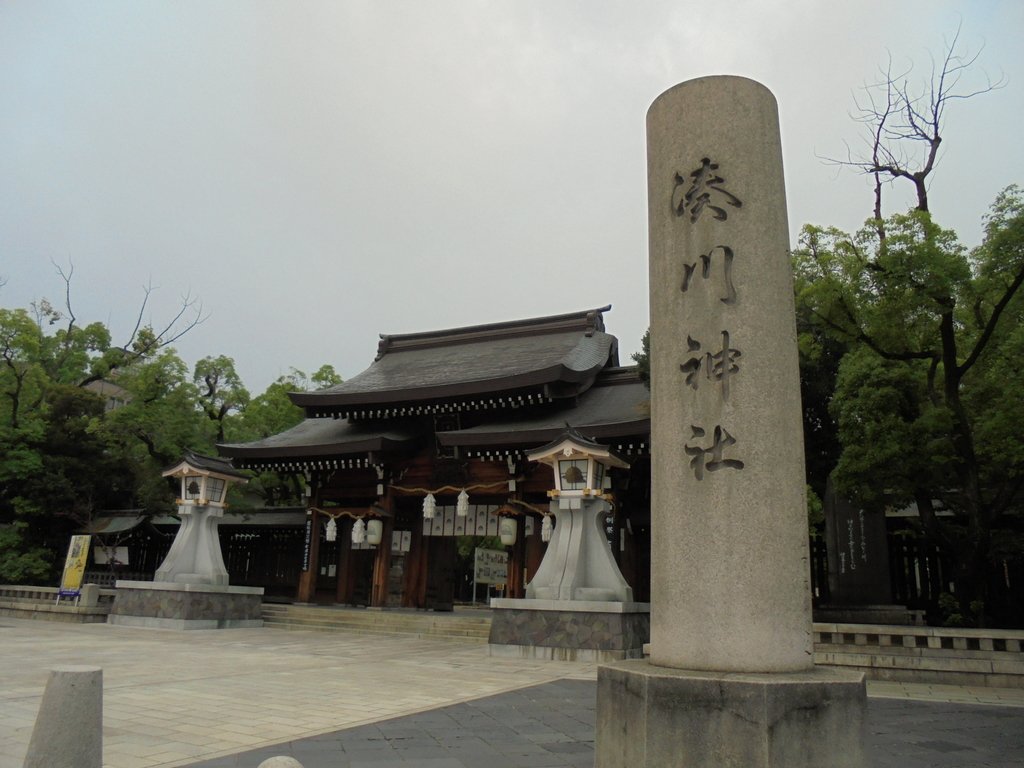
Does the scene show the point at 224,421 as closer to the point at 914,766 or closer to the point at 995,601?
the point at 995,601

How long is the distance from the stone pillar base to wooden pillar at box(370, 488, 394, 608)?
Answer: 626 inches

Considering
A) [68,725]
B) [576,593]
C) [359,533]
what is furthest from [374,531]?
[68,725]

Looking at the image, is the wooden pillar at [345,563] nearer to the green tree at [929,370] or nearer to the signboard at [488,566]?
the signboard at [488,566]

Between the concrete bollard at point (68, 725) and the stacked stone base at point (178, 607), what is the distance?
1373 cm

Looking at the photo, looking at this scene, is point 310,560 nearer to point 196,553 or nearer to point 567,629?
point 196,553

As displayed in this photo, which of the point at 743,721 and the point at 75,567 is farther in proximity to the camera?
the point at 75,567

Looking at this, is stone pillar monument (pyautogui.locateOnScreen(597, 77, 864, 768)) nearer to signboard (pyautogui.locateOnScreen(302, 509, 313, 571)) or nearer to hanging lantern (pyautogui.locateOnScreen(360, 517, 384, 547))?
hanging lantern (pyautogui.locateOnScreen(360, 517, 384, 547))

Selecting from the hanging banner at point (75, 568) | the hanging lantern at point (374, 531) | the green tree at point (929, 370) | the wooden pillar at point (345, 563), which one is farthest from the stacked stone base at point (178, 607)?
the green tree at point (929, 370)

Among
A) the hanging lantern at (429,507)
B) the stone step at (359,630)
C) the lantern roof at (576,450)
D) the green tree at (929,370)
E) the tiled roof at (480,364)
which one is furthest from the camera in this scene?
the tiled roof at (480,364)

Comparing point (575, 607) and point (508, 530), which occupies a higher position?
point (508, 530)

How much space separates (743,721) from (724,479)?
1127 mm

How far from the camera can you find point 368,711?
22.0ft

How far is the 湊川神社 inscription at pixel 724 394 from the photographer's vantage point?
355 centimetres

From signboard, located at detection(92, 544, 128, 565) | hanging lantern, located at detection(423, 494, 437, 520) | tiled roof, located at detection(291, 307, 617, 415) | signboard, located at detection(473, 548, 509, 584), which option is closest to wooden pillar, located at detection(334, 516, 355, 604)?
tiled roof, located at detection(291, 307, 617, 415)
